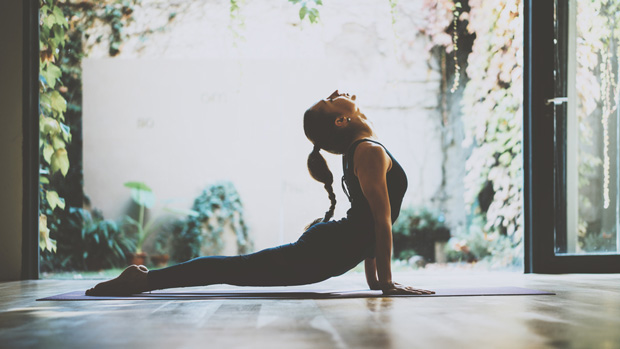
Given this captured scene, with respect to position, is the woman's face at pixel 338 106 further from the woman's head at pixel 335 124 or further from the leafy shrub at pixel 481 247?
the leafy shrub at pixel 481 247

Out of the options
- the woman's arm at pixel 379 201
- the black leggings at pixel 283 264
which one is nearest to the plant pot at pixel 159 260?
the black leggings at pixel 283 264

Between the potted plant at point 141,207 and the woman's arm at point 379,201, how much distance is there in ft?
10.3

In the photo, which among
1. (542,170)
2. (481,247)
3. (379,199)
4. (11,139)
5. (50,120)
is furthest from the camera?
(481,247)

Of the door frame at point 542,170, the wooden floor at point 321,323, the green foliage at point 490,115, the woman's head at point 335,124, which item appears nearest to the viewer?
the wooden floor at point 321,323

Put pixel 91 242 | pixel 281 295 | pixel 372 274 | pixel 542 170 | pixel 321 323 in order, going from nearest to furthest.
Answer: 1. pixel 321 323
2. pixel 281 295
3. pixel 372 274
4. pixel 542 170
5. pixel 91 242

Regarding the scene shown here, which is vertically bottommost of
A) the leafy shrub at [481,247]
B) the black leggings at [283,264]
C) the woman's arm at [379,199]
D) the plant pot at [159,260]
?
the plant pot at [159,260]

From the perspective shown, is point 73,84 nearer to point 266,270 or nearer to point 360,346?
point 266,270

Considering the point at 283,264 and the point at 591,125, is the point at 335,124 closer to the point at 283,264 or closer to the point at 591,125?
the point at 283,264

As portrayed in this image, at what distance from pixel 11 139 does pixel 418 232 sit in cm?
309

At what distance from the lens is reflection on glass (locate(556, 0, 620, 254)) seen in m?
3.22

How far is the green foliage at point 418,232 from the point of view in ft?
14.8

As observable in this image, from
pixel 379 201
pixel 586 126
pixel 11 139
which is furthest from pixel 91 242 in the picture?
pixel 586 126

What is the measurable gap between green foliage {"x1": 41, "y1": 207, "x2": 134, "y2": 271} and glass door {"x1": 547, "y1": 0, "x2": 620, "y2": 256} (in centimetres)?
321

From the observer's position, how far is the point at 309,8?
4305 mm
